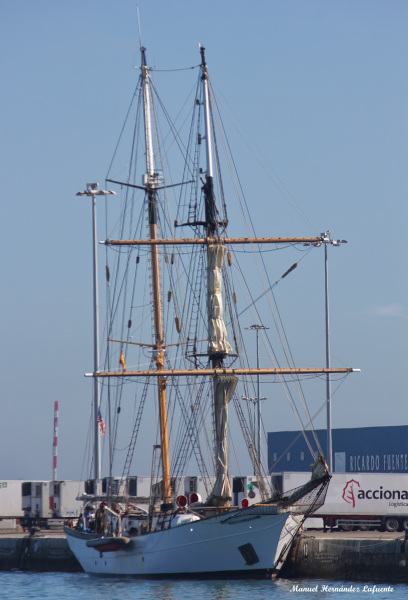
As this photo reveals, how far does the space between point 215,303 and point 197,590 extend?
13.0m

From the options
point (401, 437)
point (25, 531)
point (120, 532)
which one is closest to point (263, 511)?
point (120, 532)

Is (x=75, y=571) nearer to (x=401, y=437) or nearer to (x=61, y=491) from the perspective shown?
(x=61, y=491)

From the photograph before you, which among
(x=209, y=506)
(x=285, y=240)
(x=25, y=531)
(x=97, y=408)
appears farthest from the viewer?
(x=25, y=531)

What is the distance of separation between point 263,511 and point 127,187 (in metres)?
17.2

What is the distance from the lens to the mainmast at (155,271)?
46.5 m

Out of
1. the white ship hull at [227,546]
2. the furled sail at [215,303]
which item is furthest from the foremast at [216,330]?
the white ship hull at [227,546]

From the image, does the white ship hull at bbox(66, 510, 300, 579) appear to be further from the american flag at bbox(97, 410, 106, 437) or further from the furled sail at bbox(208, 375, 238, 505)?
the american flag at bbox(97, 410, 106, 437)

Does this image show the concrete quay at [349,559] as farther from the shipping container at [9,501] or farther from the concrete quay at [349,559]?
the shipping container at [9,501]

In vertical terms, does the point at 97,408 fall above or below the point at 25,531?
above

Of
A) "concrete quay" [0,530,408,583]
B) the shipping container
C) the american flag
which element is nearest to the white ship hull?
"concrete quay" [0,530,408,583]

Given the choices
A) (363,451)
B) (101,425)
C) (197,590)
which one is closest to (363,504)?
(101,425)

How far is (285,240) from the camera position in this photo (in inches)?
1817

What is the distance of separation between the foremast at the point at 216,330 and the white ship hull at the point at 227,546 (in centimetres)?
329

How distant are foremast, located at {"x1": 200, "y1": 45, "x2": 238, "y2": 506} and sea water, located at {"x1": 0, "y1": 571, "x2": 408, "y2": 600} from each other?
4861 millimetres
